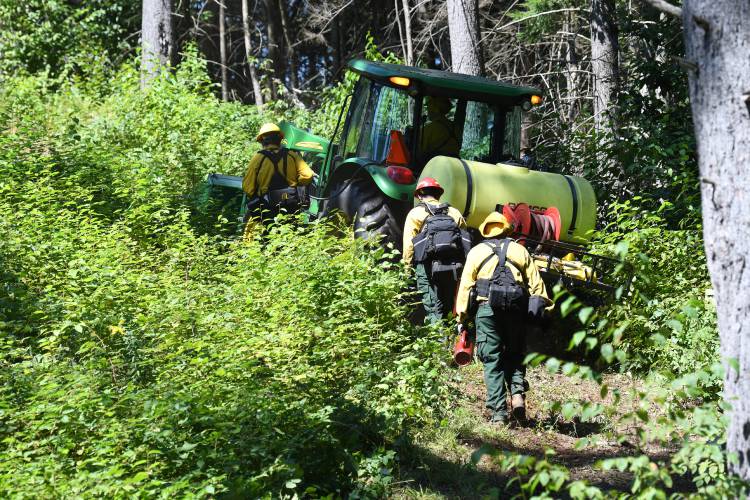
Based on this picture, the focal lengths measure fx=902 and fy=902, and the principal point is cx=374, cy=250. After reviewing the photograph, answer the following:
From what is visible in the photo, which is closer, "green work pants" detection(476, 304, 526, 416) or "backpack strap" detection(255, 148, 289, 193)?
"green work pants" detection(476, 304, 526, 416)

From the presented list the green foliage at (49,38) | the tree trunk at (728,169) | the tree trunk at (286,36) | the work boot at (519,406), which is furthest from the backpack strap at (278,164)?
the tree trunk at (286,36)

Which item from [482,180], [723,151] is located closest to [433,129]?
[482,180]

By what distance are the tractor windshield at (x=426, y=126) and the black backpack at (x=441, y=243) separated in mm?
1242

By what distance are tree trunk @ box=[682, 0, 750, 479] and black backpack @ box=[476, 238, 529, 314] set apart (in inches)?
127

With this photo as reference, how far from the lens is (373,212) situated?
9219mm

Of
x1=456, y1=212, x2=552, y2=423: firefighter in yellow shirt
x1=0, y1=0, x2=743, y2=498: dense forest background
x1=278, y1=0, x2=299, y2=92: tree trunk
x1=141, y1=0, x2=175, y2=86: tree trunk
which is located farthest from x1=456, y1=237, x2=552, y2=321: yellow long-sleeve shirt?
x1=278, y1=0, x2=299, y2=92: tree trunk

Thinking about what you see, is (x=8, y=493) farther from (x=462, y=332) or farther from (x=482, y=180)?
(x=482, y=180)

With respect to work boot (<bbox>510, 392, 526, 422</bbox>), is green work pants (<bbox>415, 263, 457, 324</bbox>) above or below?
above

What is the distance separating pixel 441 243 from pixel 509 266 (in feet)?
3.57

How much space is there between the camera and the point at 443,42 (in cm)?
2384

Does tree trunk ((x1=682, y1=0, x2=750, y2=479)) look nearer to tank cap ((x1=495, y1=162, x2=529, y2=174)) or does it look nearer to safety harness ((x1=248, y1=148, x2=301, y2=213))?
tank cap ((x1=495, y1=162, x2=529, y2=174))

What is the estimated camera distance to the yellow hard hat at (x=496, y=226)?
729 cm

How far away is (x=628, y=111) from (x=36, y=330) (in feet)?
25.1

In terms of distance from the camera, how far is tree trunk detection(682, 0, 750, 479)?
3.69 m
